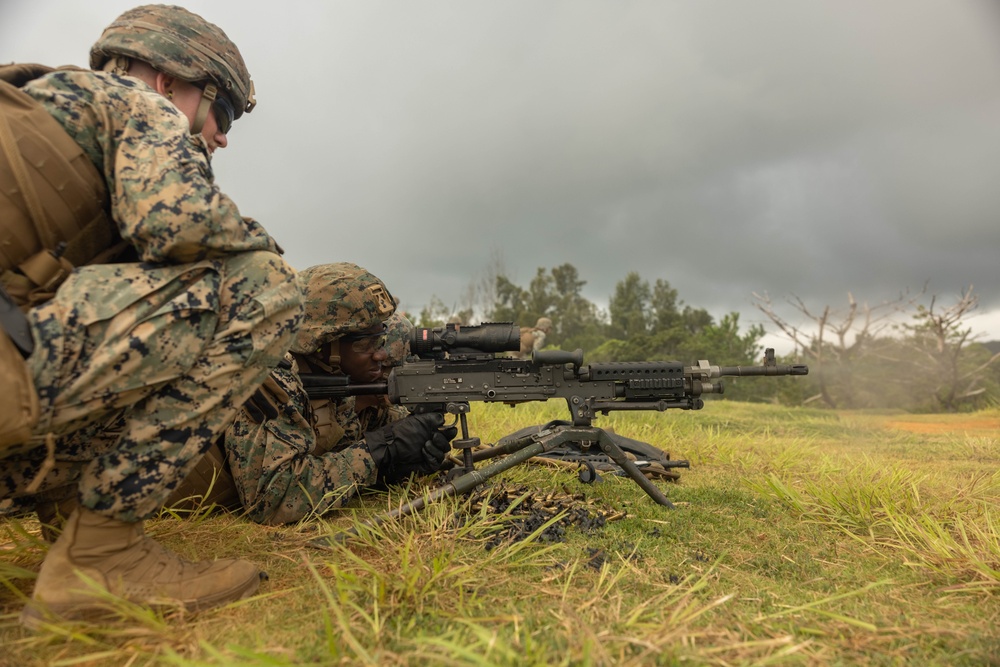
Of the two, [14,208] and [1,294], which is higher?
[14,208]

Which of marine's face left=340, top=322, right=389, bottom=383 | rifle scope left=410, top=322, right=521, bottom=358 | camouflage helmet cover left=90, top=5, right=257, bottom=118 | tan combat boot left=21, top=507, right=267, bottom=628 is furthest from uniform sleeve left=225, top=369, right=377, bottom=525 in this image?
camouflage helmet cover left=90, top=5, right=257, bottom=118

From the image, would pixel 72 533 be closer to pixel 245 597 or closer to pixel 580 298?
pixel 245 597

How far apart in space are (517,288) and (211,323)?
2767cm

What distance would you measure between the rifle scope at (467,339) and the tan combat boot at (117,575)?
1628 millimetres

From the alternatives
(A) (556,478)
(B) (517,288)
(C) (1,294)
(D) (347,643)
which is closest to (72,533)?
(C) (1,294)

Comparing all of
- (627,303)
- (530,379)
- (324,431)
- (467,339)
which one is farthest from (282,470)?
(627,303)

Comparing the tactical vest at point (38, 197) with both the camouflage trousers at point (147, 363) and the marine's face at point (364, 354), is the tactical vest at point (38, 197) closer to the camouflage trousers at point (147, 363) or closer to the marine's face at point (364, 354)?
the camouflage trousers at point (147, 363)

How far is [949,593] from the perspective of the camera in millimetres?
2193

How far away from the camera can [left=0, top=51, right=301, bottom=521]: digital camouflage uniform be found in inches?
68.4

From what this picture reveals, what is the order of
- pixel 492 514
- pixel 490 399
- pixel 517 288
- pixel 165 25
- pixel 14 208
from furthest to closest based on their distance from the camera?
1. pixel 517 288
2. pixel 490 399
3. pixel 492 514
4. pixel 165 25
5. pixel 14 208

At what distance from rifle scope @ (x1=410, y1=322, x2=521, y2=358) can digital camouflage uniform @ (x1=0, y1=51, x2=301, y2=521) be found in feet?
4.57

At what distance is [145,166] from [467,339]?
Result: 1886 mm

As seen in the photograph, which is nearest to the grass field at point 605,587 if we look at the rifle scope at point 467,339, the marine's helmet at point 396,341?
the rifle scope at point 467,339

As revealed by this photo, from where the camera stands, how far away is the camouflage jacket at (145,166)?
1.80 m
